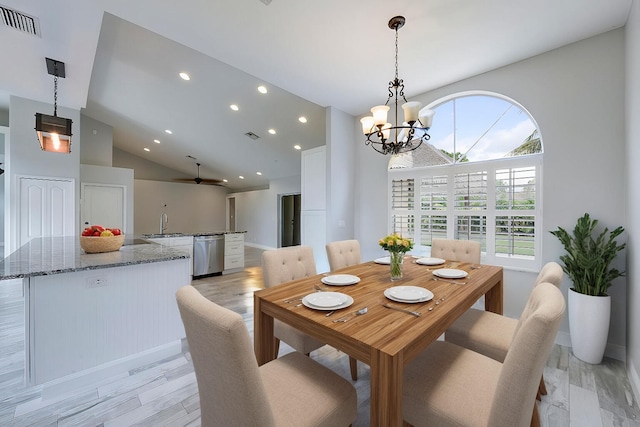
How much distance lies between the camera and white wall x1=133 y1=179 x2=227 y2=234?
923cm

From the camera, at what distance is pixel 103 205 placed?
6102 millimetres

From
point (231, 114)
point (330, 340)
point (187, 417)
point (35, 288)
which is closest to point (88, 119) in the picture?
point (231, 114)

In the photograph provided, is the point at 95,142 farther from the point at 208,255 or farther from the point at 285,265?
the point at 285,265

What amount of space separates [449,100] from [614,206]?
200 cm

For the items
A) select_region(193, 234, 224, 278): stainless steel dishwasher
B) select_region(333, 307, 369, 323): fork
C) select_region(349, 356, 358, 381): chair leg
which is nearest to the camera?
select_region(333, 307, 369, 323): fork

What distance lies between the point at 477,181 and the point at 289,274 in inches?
100

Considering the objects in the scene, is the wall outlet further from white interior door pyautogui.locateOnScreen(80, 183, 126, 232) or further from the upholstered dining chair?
white interior door pyautogui.locateOnScreen(80, 183, 126, 232)

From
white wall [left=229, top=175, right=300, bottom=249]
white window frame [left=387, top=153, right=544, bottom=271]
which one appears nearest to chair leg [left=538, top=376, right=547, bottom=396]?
white window frame [left=387, top=153, right=544, bottom=271]

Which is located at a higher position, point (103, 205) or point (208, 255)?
point (103, 205)

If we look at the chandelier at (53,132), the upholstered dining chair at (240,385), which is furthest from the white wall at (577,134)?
the chandelier at (53,132)

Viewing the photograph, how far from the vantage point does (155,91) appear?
4793 millimetres

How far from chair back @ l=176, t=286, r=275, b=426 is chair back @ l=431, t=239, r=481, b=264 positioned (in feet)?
7.89

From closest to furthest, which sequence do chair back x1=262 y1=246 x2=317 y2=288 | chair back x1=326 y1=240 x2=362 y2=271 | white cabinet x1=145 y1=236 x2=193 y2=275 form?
1. chair back x1=262 y1=246 x2=317 y2=288
2. chair back x1=326 y1=240 x2=362 y2=271
3. white cabinet x1=145 y1=236 x2=193 y2=275

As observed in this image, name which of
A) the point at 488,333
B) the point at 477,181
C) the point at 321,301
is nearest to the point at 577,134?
the point at 477,181
